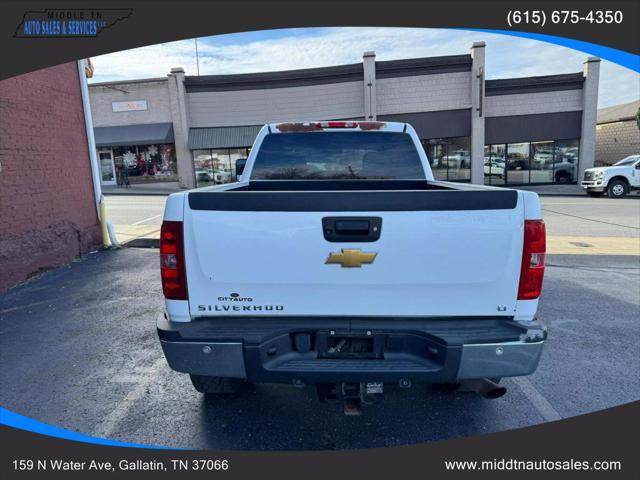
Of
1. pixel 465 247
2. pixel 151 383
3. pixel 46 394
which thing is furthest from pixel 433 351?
pixel 46 394

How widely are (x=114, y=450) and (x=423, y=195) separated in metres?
2.70

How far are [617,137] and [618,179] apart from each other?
16191 millimetres

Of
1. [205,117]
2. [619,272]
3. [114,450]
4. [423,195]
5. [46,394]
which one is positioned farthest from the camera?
[205,117]

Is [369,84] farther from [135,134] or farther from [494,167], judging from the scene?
[135,134]

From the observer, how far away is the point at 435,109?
24.5 meters

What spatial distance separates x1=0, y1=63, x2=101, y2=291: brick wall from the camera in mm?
6996

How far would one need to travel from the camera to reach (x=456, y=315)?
8.47 feet

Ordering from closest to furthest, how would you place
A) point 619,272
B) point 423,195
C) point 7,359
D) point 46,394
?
point 423,195 → point 46,394 → point 7,359 → point 619,272

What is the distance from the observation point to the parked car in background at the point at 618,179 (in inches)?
777

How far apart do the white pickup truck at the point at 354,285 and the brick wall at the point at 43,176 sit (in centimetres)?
602

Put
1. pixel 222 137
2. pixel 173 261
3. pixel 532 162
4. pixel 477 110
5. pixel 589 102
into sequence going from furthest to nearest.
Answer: pixel 222 137 → pixel 532 162 → pixel 477 110 → pixel 589 102 → pixel 173 261

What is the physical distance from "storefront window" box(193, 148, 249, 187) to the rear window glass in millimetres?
22450

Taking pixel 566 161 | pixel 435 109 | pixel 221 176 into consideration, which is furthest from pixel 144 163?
pixel 566 161

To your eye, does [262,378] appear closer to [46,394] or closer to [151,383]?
[151,383]
